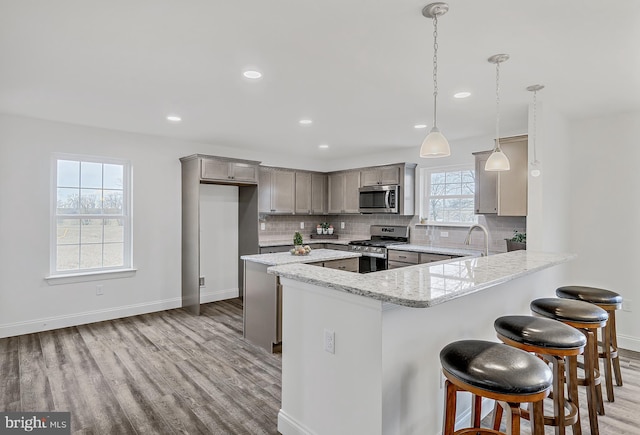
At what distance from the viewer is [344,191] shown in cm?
660

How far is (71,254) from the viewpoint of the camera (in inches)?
176

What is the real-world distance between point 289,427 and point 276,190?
4.38m

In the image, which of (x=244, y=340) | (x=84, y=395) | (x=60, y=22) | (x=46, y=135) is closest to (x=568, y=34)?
(x=60, y=22)

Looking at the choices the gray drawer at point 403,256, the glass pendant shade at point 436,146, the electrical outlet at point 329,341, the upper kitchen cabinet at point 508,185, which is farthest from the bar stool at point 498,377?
the gray drawer at point 403,256

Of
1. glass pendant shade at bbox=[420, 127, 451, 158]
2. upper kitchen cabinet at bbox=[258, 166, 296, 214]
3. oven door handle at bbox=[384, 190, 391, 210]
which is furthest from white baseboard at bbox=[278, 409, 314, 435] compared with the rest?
oven door handle at bbox=[384, 190, 391, 210]

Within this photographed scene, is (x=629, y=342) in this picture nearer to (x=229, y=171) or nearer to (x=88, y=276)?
(x=229, y=171)

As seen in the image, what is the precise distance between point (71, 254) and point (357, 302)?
4.26 m

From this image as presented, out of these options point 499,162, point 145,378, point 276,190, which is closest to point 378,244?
point 276,190

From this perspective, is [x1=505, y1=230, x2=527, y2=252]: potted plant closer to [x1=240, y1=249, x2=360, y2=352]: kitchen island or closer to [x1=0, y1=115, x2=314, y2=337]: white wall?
[x1=240, y1=249, x2=360, y2=352]: kitchen island

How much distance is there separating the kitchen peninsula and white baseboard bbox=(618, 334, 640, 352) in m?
2.50

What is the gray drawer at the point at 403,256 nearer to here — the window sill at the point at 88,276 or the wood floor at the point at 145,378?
the wood floor at the point at 145,378

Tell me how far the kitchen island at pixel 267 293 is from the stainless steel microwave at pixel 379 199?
1940 millimetres

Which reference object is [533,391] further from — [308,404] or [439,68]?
[439,68]

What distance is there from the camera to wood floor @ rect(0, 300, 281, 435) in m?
2.43
